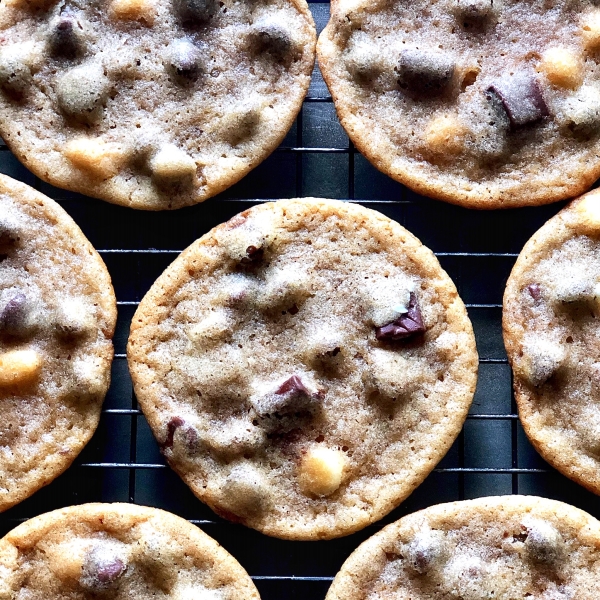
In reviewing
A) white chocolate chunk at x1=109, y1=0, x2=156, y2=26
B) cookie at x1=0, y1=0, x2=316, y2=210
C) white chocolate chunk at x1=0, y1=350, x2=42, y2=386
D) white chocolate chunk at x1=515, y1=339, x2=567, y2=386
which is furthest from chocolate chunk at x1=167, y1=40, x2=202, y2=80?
white chocolate chunk at x1=515, y1=339, x2=567, y2=386

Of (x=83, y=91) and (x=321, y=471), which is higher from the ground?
(x=83, y=91)

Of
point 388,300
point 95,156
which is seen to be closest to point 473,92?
point 388,300

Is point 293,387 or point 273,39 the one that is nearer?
point 293,387

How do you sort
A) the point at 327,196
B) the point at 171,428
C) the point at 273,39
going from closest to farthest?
the point at 171,428
the point at 273,39
the point at 327,196

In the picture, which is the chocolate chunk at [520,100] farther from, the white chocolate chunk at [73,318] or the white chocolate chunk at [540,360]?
the white chocolate chunk at [73,318]

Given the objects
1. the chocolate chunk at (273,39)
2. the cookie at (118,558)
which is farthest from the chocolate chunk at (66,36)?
the cookie at (118,558)

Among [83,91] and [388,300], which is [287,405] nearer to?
[388,300]
